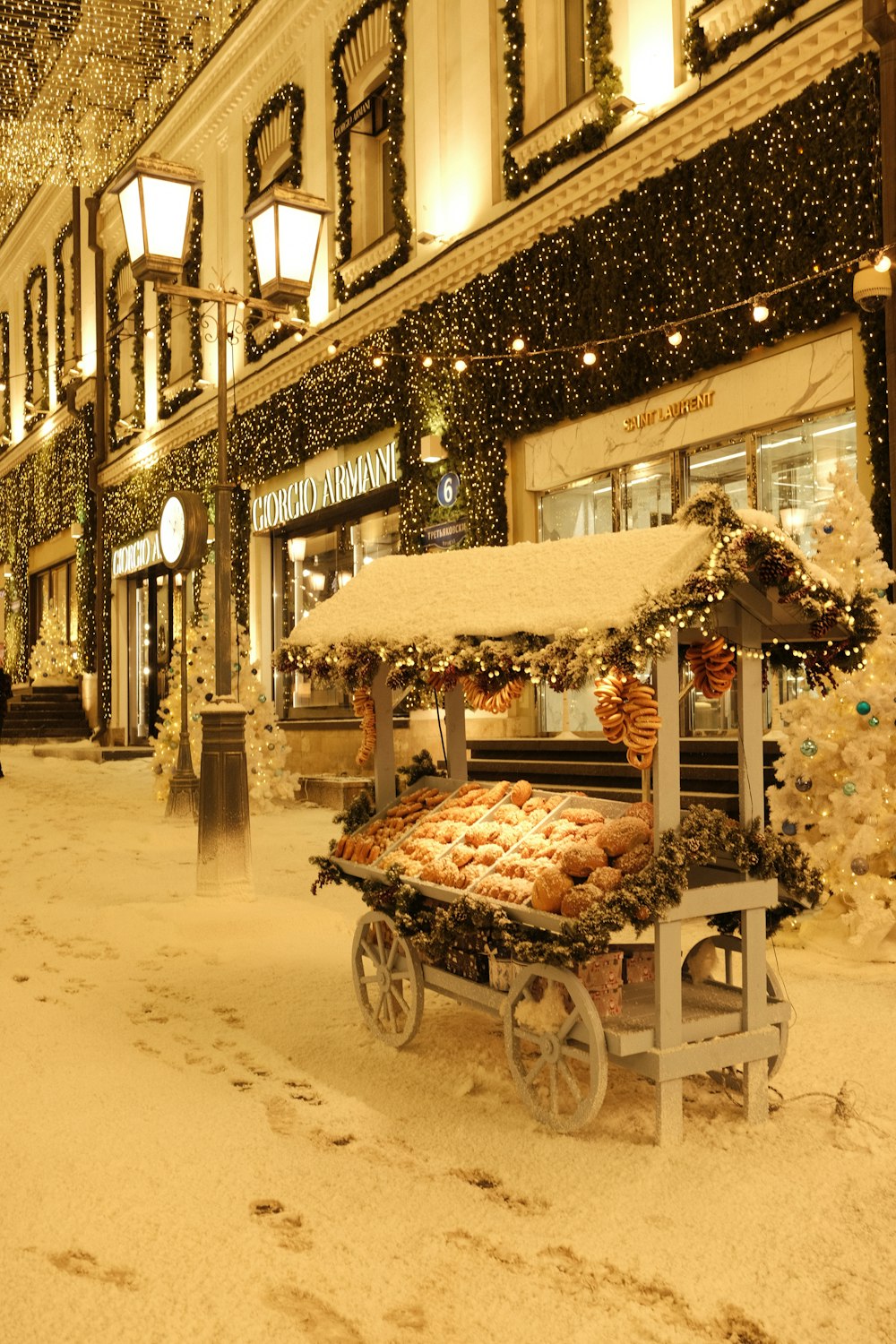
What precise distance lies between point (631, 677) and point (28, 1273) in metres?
2.75

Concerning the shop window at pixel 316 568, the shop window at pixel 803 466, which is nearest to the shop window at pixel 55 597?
the shop window at pixel 316 568

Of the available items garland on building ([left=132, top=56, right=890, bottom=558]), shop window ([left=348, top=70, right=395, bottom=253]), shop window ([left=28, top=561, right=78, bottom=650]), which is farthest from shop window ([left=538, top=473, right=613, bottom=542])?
shop window ([left=28, top=561, right=78, bottom=650])

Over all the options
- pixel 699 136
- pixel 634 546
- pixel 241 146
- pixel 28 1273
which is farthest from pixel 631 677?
pixel 241 146

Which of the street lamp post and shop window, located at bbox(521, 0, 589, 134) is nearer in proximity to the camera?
the street lamp post

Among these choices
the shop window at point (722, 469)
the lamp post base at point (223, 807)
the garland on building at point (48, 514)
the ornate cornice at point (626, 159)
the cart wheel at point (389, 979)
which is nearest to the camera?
the cart wheel at point (389, 979)

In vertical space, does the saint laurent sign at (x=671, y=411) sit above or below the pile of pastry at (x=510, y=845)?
above

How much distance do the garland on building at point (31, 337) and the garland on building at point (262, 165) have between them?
1250cm

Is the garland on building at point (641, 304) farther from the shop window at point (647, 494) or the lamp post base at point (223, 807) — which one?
the lamp post base at point (223, 807)

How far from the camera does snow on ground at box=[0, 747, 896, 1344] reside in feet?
10.3

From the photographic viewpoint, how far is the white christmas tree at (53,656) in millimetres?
26562

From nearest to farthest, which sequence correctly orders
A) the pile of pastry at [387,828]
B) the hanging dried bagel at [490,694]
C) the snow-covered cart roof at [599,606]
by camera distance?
the snow-covered cart roof at [599,606], the hanging dried bagel at [490,694], the pile of pastry at [387,828]

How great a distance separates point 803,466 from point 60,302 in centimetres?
2365

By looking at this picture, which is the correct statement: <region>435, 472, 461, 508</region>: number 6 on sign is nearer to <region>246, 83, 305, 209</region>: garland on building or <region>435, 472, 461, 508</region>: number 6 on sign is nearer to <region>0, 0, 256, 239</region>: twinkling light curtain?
A: <region>246, 83, 305, 209</region>: garland on building

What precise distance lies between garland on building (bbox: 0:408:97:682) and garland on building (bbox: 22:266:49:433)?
166 cm
